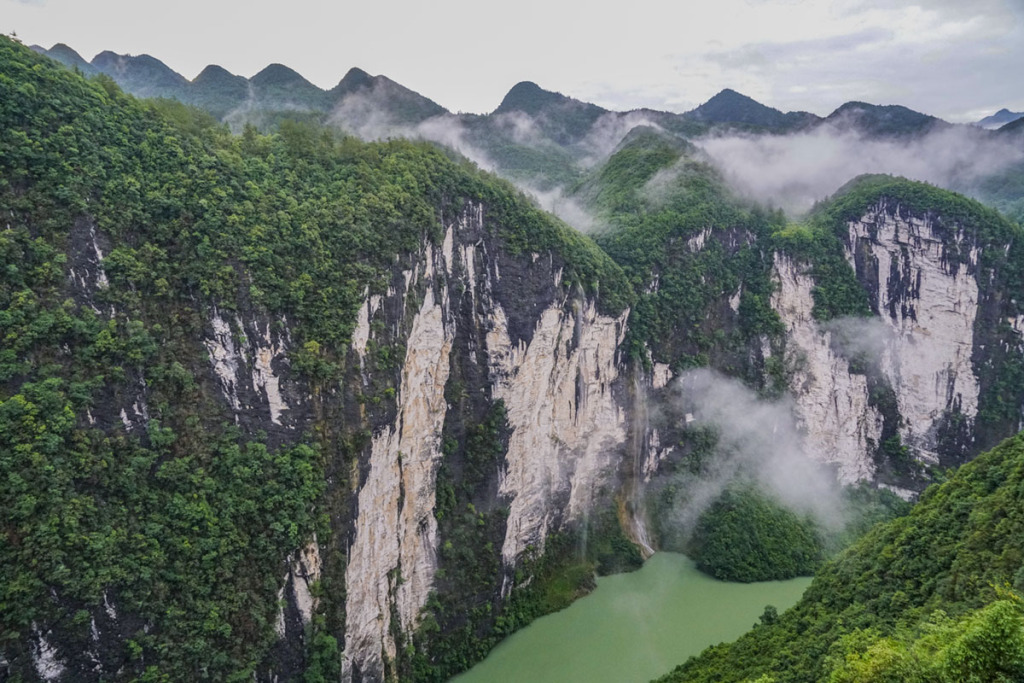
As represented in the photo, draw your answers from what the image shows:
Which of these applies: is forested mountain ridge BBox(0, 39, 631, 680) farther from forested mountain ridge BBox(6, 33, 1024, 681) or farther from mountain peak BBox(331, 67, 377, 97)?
mountain peak BBox(331, 67, 377, 97)

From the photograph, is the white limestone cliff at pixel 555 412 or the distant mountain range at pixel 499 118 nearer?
the white limestone cliff at pixel 555 412

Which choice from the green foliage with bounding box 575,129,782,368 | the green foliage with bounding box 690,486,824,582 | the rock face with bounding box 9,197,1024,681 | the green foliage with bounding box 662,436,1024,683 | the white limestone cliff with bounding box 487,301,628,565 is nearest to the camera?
the green foliage with bounding box 662,436,1024,683

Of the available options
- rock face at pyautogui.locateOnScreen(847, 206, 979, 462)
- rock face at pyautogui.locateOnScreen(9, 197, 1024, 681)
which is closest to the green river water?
rock face at pyautogui.locateOnScreen(9, 197, 1024, 681)

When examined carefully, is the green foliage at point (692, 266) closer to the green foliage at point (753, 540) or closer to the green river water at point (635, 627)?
the green foliage at point (753, 540)

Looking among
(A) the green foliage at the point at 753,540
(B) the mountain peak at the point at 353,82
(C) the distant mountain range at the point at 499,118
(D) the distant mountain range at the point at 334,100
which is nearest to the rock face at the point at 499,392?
(A) the green foliage at the point at 753,540

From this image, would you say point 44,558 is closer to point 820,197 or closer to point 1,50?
point 1,50

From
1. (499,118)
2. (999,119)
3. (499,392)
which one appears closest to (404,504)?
(499,392)
